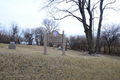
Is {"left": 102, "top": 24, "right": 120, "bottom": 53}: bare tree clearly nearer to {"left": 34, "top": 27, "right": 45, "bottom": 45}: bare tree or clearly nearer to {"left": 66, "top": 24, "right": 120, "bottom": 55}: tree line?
{"left": 66, "top": 24, "right": 120, "bottom": 55}: tree line

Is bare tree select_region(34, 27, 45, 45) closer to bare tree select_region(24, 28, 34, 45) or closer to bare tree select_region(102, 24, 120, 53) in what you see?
bare tree select_region(24, 28, 34, 45)

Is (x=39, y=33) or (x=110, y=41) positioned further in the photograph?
(x=39, y=33)

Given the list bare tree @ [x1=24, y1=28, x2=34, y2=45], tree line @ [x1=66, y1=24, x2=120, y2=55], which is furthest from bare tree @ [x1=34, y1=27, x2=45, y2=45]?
tree line @ [x1=66, y1=24, x2=120, y2=55]

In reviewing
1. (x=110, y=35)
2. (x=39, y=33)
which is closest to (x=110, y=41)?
(x=110, y=35)

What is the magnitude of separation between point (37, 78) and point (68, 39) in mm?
25751

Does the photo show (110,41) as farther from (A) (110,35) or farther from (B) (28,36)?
(B) (28,36)

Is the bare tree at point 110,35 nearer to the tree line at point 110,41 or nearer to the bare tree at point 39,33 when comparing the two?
the tree line at point 110,41

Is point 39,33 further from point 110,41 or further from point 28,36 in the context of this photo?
point 110,41

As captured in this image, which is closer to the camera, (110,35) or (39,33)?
(110,35)

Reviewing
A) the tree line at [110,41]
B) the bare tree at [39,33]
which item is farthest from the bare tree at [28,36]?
the tree line at [110,41]

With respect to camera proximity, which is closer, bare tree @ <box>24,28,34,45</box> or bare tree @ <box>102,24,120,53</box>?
bare tree @ <box>102,24,120,53</box>

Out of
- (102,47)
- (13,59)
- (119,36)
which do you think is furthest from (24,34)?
(13,59)

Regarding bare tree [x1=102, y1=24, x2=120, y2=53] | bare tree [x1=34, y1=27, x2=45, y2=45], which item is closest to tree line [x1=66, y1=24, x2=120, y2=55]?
bare tree [x1=102, y1=24, x2=120, y2=53]

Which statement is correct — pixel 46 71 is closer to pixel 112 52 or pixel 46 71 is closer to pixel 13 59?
pixel 13 59
